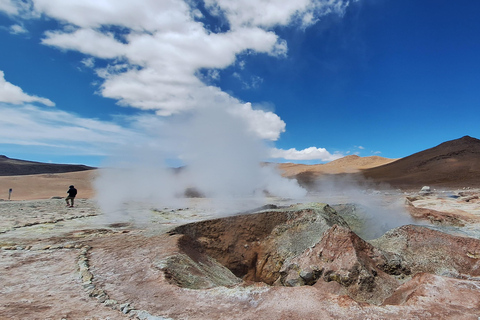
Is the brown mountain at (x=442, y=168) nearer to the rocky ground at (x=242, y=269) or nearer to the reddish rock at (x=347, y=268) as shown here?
the rocky ground at (x=242, y=269)

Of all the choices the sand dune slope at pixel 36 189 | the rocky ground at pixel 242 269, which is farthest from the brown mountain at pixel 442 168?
the sand dune slope at pixel 36 189

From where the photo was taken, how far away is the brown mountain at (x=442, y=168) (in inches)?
1084

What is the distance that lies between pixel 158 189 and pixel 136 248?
1712 cm

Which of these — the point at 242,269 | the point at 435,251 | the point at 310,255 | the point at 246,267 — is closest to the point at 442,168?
the point at 435,251

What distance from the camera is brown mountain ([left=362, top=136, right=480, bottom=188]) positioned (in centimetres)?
2752

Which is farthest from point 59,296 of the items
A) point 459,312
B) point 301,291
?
point 459,312

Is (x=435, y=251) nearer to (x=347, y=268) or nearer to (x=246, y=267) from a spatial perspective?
(x=347, y=268)

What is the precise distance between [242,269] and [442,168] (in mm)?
33490

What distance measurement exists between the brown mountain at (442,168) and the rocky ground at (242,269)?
863 inches

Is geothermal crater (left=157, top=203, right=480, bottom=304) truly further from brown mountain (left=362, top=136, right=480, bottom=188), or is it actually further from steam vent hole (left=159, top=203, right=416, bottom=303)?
brown mountain (left=362, top=136, right=480, bottom=188)

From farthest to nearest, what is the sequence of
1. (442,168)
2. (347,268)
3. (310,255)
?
1. (442,168)
2. (310,255)
3. (347,268)

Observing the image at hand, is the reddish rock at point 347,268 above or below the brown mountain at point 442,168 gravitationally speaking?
below

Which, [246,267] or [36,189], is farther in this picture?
[36,189]

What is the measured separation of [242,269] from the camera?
25.2 feet
